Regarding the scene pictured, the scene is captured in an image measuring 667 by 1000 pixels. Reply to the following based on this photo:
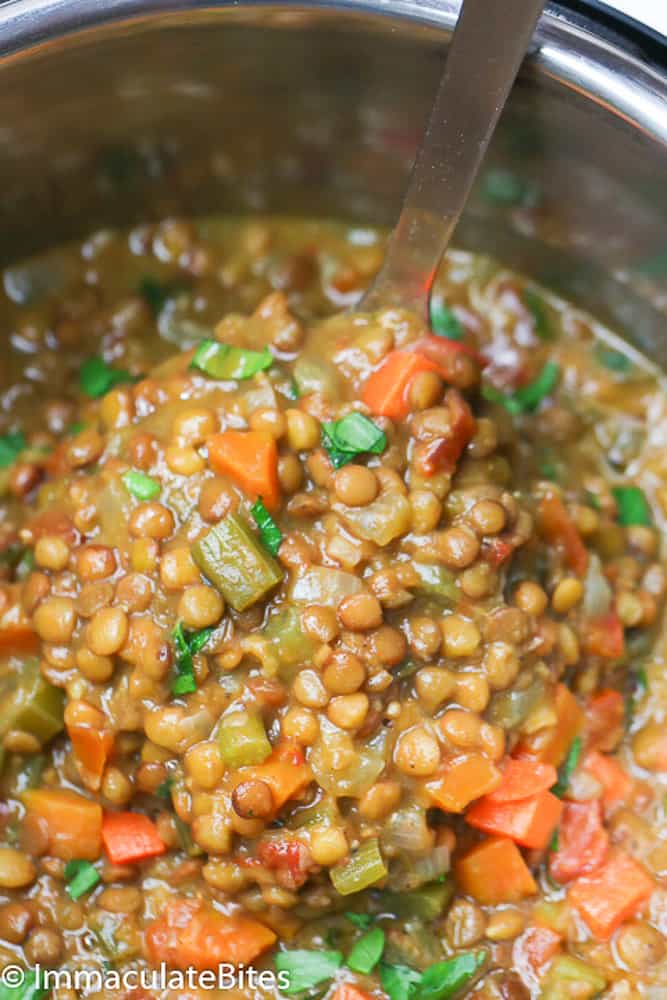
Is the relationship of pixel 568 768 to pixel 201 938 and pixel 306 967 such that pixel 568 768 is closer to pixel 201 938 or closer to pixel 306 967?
pixel 306 967

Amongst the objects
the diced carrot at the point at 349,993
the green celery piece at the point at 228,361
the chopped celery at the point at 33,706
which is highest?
the green celery piece at the point at 228,361

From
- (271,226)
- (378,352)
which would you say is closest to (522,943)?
(378,352)

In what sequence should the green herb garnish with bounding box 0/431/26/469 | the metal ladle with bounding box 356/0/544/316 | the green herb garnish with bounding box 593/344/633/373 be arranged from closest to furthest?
the metal ladle with bounding box 356/0/544/316 < the green herb garnish with bounding box 0/431/26/469 < the green herb garnish with bounding box 593/344/633/373

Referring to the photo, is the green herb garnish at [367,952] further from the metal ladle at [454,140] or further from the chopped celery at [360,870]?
the metal ladle at [454,140]

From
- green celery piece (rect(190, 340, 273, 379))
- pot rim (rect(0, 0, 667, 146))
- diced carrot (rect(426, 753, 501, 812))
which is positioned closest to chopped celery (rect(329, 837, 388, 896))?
diced carrot (rect(426, 753, 501, 812))

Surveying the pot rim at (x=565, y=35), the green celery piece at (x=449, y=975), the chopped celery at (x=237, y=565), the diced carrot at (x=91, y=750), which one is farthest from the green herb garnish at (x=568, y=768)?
the pot rim at (x=565, y=35)

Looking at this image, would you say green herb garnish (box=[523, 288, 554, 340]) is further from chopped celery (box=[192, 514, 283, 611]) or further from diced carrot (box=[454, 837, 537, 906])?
diced carrot (box=[454, 837, 537, 906])
